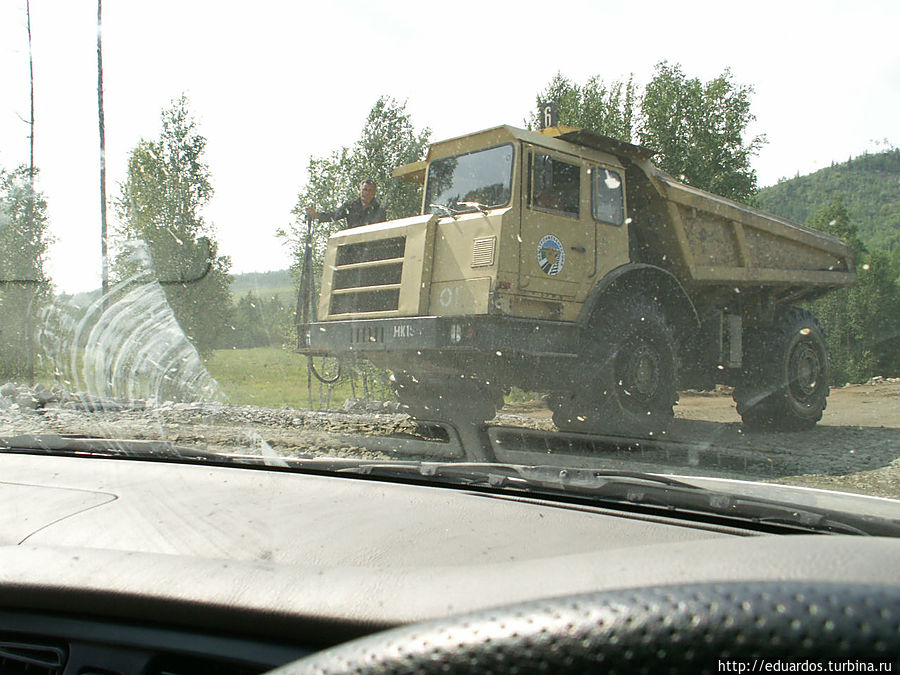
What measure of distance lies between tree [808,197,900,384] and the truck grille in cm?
554

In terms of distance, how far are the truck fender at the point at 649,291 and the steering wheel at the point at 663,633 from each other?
17.9ft

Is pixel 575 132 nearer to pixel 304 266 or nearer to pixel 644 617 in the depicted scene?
pixel 304 266

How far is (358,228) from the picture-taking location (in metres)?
6.93

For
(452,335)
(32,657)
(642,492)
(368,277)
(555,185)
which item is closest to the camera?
(32,657)

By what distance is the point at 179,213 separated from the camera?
968 cm

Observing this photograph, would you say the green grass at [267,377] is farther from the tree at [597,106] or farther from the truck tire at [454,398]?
the tree at [597,106]

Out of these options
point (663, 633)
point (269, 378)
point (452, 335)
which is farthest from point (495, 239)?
point (663, 633)

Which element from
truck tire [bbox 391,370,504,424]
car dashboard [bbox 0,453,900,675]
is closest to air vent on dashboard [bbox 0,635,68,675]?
car dashboard [bbox 0,453,900,675]

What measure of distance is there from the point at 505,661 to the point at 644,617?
0.50 ft

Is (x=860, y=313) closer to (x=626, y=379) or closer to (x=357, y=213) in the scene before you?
(x=626, y=379)

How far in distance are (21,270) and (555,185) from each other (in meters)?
5.51

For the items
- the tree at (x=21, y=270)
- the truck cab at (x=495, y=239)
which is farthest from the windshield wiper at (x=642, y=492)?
the tree at (x=21, y=270)

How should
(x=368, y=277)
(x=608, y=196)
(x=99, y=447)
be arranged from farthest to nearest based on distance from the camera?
(x=608, y=196), (x=368, y=277), (x=99, y=447)

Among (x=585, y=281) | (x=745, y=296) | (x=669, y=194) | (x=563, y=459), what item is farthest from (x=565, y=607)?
(x=745, y=296)
